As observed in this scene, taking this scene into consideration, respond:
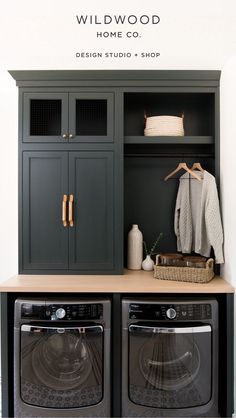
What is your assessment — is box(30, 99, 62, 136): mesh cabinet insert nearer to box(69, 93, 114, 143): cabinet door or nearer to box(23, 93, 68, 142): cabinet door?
box(23, 93, 68, 142): cabinet door

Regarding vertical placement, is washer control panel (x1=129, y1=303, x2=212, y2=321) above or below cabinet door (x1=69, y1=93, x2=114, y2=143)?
below

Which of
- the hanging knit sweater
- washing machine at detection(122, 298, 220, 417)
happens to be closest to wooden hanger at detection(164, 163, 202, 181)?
the hanging knit sweater

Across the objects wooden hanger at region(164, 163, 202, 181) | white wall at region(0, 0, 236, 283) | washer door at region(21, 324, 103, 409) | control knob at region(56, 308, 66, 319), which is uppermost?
white wall at region(0, 0, 236, 283)

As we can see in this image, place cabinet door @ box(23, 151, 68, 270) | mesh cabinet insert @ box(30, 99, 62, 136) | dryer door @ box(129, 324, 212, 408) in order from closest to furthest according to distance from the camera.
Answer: dryer door @ box(129, 324, 212, 408) < cabinet door @ box(23, 151, 68, 270) < mesh cabinet insert @ box(30, 99, 62, 136)

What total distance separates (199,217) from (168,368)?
3.48ft

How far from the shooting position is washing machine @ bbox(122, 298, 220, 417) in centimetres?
188

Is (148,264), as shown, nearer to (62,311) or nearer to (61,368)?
(62,311)

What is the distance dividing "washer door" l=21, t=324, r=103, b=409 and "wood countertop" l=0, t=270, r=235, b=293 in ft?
0.79

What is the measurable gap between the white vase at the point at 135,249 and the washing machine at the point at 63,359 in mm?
595

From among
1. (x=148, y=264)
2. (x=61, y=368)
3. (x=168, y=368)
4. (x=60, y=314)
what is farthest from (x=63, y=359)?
(x=148, y=264)
